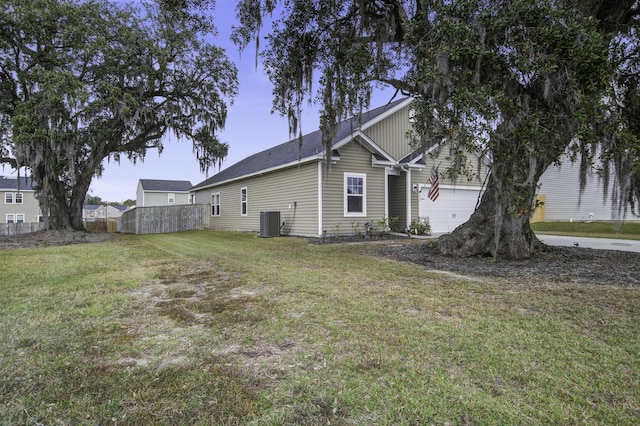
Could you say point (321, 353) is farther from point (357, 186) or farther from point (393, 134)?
point (393, 134)

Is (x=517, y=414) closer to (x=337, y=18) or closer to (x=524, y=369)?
(x=524, y=369)

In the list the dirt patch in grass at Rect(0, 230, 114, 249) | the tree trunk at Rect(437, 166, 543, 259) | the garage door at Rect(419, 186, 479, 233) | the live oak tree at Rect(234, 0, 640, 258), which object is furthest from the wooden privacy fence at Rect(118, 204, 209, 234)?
the tree trunk at Rect(437, 166, 543, 259)

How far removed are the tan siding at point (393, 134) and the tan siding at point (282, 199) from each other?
10.7 ft

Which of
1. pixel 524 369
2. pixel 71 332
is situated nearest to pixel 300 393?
pixel 524 369

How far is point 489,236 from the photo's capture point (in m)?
7.40

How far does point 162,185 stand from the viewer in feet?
113

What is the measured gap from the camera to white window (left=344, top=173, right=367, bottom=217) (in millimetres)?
12539

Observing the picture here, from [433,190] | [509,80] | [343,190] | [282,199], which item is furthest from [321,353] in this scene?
[433,190]

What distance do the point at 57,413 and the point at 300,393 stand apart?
1343 millimetres

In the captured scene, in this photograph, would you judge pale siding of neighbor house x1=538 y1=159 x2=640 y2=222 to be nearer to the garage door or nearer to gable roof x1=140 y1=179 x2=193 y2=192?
the garage door

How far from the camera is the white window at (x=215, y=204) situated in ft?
66.5

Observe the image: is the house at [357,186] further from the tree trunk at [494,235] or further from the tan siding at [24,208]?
the tan siding at [24,208]

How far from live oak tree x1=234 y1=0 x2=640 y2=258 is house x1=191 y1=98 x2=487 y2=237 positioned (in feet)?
12.7

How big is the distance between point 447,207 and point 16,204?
1482 inches
